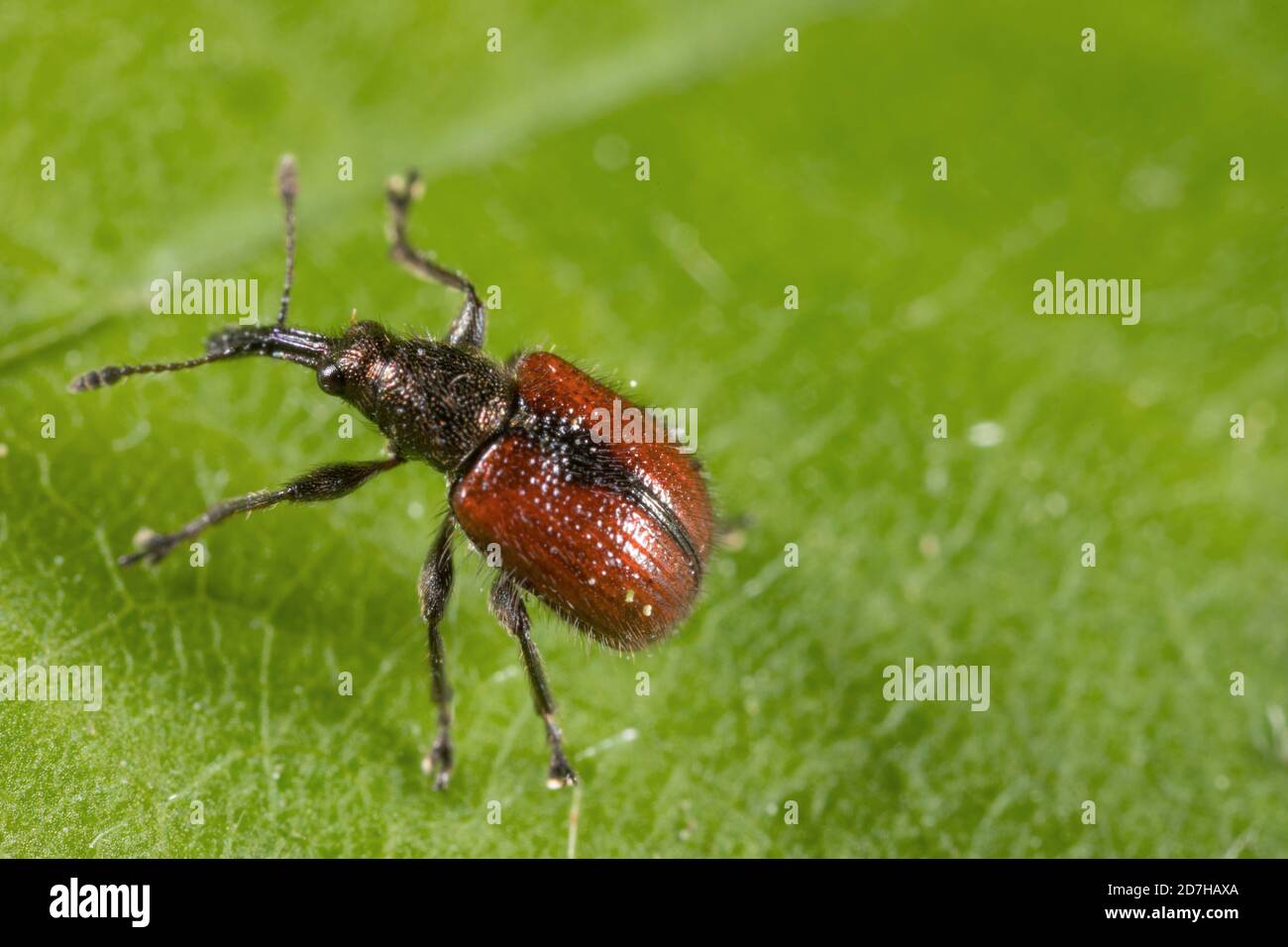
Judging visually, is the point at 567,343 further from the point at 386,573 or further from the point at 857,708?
the point at 857,708

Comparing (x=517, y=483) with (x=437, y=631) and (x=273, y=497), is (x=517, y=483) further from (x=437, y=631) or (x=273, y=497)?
(x=273, y=497)

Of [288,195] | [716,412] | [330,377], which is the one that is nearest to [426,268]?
[288,195]

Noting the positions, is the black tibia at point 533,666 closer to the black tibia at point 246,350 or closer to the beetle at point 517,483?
the beetle at point 517,483

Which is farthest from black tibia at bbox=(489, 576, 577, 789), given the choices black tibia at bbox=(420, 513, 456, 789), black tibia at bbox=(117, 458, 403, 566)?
black tibia at bbox=(117, 458, 403, 566)

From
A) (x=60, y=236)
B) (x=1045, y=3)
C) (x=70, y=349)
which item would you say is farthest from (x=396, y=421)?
(x=1045, y=3)

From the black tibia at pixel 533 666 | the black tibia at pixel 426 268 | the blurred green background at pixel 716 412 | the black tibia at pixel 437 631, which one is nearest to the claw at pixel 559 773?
the black tibia at pixel 533 666
